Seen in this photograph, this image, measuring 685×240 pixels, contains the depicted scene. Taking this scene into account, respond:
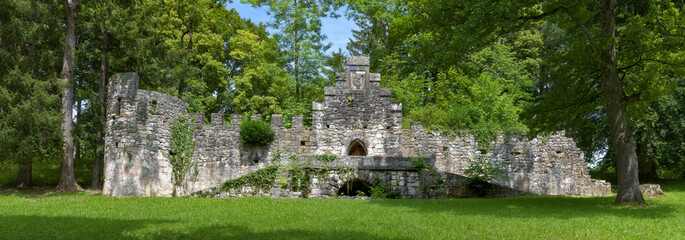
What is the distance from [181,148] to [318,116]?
207 inches

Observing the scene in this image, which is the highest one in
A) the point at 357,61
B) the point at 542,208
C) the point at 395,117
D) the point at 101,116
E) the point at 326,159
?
the point at 357,61

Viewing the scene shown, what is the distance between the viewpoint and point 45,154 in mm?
15711

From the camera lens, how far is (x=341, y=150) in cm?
1830

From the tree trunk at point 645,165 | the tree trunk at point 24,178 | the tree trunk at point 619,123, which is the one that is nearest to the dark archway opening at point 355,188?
the tree trunk at point 619,123

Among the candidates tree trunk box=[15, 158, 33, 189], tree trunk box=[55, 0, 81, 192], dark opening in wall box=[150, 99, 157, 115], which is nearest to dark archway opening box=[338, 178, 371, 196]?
dark opening in wall box=[150, 99, 157, 115]

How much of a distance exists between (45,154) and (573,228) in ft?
51.8

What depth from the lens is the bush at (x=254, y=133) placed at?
1741cm

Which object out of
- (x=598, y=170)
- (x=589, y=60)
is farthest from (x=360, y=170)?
(x=598, y=170)

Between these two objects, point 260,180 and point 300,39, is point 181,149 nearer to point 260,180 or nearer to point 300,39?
point 260,180

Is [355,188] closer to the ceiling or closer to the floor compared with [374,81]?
closer to the floor

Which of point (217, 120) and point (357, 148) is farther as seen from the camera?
point (357, 148)

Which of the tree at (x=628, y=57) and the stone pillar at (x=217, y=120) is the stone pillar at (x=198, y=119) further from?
the tree at (x=628, y=57)

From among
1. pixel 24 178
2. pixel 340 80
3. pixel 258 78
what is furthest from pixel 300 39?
pixel 24 178

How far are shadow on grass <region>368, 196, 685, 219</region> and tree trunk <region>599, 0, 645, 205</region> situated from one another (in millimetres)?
460
